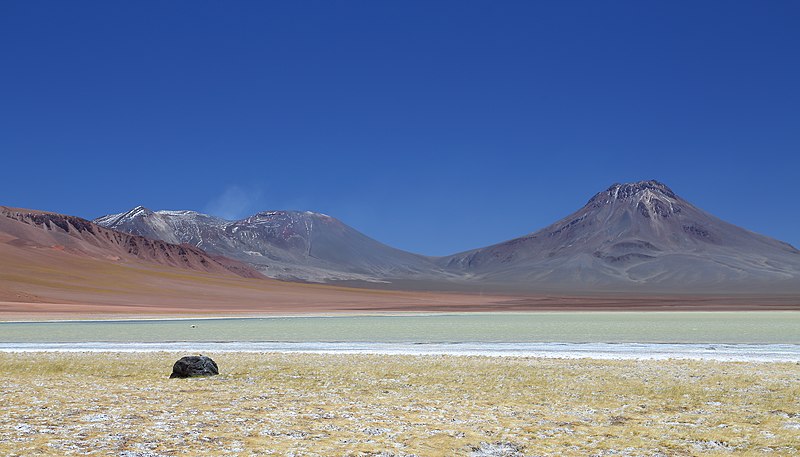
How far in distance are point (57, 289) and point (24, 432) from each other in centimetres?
10195

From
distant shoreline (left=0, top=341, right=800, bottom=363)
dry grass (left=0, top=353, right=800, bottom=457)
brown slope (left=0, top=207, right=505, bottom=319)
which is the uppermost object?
brown slope (left=0, top=207, right=505, bottom=319)

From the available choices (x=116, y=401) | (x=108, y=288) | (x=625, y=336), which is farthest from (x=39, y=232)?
(x=116, y=401)

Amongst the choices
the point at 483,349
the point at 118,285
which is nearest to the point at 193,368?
the point at 483,349

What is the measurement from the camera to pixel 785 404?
43.1 ft

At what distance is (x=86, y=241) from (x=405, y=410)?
173m

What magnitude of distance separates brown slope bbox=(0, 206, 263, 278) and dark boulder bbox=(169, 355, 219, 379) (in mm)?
138744

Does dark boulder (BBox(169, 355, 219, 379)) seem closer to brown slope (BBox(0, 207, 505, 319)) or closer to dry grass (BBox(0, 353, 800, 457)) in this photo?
dry grass (BBox(0, 353, 800, 457))

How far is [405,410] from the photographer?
12500 millimetres

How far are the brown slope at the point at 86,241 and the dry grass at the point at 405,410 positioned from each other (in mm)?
140121

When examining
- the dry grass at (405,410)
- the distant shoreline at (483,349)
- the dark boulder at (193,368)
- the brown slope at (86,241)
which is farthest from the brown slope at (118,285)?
the dry grass at (405,410)

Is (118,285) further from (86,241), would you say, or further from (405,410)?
(405,410)

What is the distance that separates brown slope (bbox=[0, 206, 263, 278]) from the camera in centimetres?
15762

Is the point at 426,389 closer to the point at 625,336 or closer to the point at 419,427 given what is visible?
the point at 419,427

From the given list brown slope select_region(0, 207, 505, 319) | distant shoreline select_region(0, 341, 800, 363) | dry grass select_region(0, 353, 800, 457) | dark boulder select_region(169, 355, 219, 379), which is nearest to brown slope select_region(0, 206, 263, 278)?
brown slope select_region(0, 207, 505, 319)
